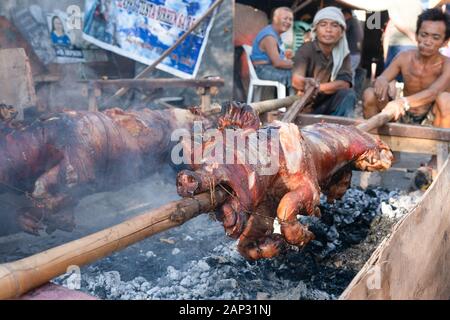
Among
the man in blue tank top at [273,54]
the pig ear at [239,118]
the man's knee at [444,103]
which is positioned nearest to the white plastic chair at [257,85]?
the man in blue tank top at [273,54]

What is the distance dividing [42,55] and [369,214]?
6247mm

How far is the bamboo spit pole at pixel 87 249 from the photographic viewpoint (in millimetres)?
1680

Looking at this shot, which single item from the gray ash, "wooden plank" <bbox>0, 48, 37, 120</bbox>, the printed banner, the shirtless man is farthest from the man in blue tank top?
"wooden plank" <bbox>0, 48, 37, 120</bbox>

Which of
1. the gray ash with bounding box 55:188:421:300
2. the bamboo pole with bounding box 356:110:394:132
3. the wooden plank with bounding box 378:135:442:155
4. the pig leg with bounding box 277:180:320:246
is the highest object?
the bamboo pole with bounding box 356:110:394:132

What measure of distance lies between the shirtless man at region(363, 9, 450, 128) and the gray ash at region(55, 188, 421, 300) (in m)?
1.94

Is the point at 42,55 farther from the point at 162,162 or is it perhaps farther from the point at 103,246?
the point at 103,246

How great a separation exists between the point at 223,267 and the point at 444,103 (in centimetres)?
386

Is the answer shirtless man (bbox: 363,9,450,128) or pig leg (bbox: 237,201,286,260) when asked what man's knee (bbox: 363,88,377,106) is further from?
pig leg (bbox: 237,201,286,260)

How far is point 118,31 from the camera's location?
8.46 m

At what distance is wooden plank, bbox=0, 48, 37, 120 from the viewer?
177 inches

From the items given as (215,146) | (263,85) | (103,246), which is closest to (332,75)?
(263,85)

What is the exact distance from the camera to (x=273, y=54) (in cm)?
873

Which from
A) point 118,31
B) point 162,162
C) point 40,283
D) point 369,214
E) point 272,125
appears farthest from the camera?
point 118,31

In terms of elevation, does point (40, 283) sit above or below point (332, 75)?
below
